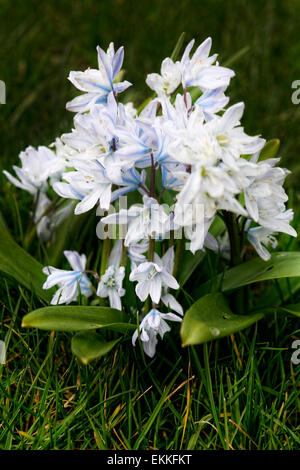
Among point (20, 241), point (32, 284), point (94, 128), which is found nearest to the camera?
point (94, 128)

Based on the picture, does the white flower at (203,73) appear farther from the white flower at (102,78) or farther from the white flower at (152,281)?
the white flower at (152,281)

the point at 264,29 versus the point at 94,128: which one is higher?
the point at 264,29

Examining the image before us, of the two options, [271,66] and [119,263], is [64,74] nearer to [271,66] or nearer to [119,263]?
[271,66]

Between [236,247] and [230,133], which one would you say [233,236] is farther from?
[230,133]

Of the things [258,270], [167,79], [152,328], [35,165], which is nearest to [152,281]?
[152,328]

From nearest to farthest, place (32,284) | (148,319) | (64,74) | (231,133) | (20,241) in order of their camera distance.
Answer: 1. (231,133)
2. (148,319)
3. (32,284)
4. (20,241)
5. (64,74)

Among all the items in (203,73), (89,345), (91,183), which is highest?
→ (203,73)

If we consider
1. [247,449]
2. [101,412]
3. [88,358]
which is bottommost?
[247,449]

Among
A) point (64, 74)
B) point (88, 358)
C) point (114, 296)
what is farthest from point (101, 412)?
point (64, 74)

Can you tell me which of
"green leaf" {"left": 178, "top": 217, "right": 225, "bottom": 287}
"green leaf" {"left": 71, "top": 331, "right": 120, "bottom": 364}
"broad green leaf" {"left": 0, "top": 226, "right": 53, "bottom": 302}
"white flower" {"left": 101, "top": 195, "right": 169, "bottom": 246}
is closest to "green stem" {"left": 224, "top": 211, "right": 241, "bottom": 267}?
"green leaf" {"left": 178, "top": 217, "right": 225, "bottom": 287}
